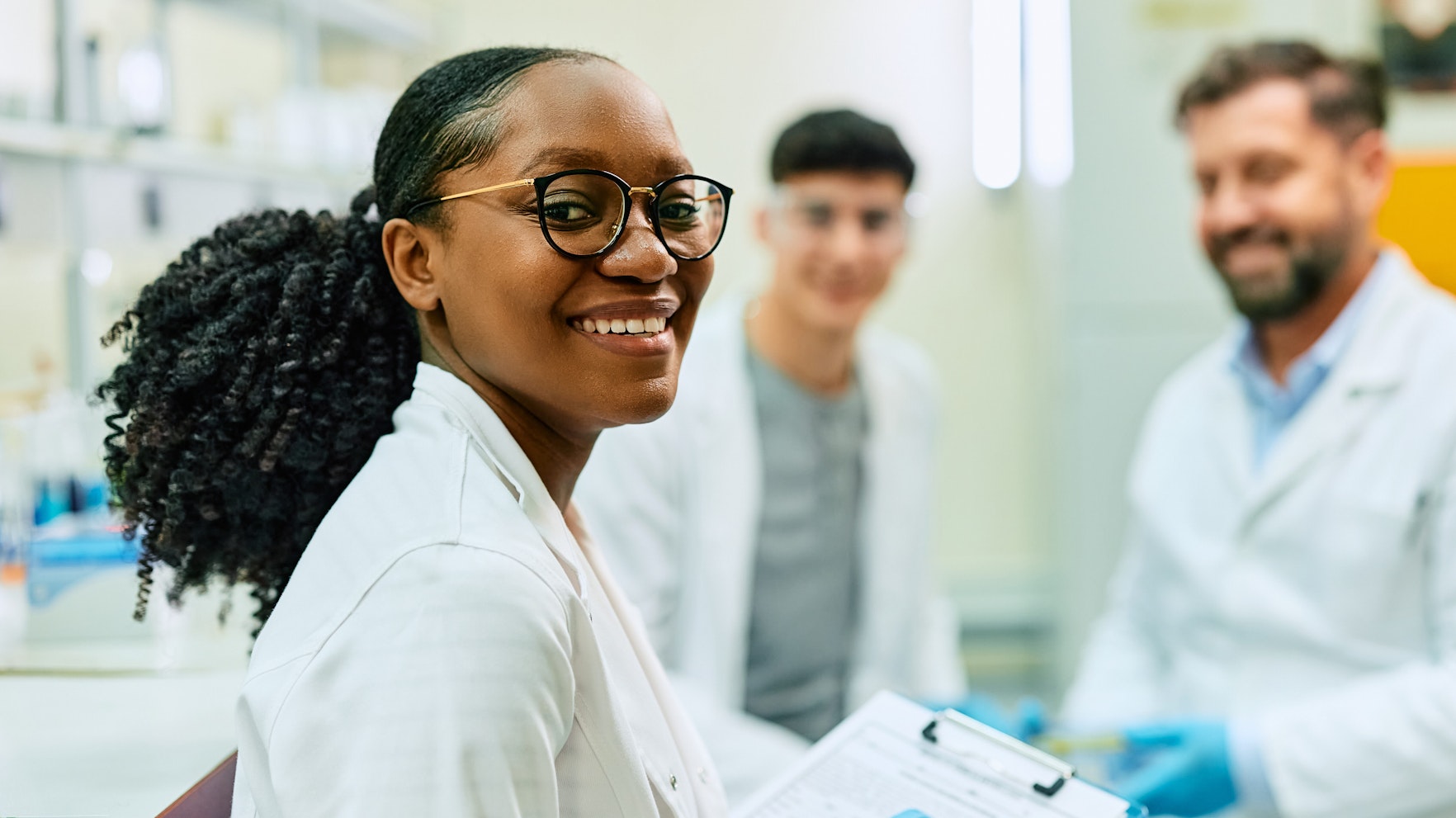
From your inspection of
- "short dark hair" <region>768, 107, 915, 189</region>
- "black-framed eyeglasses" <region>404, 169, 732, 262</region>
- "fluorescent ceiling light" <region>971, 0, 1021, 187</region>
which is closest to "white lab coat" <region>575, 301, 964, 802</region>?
"short dark hair" <region>768, 107, 915, 189</region>

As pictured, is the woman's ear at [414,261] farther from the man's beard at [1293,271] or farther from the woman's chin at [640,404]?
the man's beard at [1293,271]

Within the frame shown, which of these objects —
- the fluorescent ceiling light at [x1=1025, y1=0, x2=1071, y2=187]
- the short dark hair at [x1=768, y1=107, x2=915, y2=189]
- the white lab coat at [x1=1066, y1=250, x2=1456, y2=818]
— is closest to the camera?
the white lab coat at [x1=1066, y1=250, x2=1456, y2=818]

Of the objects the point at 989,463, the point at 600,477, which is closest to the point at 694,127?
the point at 989,463

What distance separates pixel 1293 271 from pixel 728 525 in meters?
0.97

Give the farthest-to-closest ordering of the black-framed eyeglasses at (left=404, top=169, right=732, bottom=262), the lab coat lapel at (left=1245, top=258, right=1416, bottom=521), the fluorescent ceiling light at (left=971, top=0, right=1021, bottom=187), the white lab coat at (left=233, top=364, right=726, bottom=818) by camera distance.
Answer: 1. the fluorescent ceiling light at (left=971, top=0, right=1021, bottom=187)
2. the lab coat lapel at (left=1245, top=258, right=1416, bottom=521)
3. the black-framed eyeglasses at (left=404, top=169, right=732, bottom=262)
4. the white lab coat at (left=233, top=364, right=726, bottom=818)

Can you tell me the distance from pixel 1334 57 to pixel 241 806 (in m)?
1.92

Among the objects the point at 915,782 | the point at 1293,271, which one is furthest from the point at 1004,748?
the point at 1293,271

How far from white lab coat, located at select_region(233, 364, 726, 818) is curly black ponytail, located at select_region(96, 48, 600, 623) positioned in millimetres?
110

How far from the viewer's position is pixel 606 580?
82 cm

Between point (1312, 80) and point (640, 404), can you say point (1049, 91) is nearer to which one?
point (1312, 80)

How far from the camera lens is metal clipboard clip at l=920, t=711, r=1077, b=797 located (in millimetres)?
815

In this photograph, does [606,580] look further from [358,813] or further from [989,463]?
[989,463]

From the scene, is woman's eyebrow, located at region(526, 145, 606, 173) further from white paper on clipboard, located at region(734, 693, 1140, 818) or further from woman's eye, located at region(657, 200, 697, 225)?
white paper on clipboard, located at region(734, 693, 1140, 818)

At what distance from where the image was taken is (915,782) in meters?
0.84
